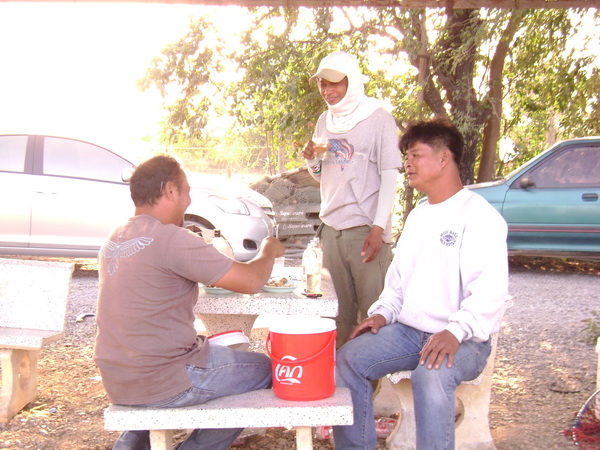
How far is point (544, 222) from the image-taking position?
29.3 ft

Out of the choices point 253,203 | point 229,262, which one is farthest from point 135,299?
point 253,203

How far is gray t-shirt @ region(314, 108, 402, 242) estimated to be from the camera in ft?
13.3

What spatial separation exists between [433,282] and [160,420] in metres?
1.34

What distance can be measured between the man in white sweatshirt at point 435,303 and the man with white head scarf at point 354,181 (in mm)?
568

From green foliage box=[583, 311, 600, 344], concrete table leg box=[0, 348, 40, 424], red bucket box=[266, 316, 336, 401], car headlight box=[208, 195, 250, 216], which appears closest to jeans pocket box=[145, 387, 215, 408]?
red bucket box=[266, 316, 336, 401]

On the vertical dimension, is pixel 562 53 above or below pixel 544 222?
above

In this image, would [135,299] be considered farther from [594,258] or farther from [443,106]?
[443,106]

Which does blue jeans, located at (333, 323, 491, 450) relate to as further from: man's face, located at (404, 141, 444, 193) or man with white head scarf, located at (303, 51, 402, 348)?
man with white head scarf, located at (303, 51, 402, 348)

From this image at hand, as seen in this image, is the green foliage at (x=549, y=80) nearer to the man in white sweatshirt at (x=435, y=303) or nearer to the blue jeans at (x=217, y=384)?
the man in white sweatshirt at (x=435, y=303)

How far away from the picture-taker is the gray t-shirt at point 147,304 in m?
2.70

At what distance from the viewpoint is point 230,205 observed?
8.52 m

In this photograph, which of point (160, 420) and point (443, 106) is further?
point (443, 106)

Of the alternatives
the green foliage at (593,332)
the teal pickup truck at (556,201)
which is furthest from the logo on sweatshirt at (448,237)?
the teal pickup truck at (556,201)

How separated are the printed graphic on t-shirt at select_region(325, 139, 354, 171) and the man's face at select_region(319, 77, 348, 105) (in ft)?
0.77
